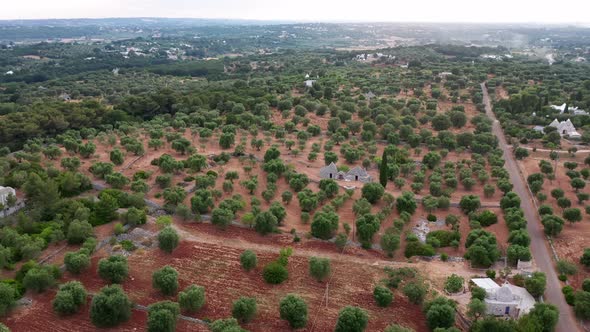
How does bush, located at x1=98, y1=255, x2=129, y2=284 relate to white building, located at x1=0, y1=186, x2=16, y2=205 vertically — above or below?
below

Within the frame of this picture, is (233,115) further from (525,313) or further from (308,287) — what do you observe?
(525,313)

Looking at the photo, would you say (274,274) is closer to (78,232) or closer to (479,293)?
(479,293)

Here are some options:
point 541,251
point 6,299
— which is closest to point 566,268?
point 541,251

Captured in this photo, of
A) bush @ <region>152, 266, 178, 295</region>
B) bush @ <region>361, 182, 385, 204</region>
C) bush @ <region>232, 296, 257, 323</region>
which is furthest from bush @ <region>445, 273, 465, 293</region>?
bush @ <region>152, 266, 178, 295</region>

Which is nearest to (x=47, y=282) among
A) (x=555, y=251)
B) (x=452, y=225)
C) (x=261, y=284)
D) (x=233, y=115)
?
(x=261, y=284)

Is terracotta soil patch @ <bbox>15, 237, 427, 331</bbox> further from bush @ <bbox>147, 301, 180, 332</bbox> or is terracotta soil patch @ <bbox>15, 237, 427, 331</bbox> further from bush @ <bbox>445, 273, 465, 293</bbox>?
bush @ <bbox>445, 273, 465, 293</bbox>

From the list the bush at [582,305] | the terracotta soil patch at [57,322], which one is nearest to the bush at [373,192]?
the bush at [582,305]
